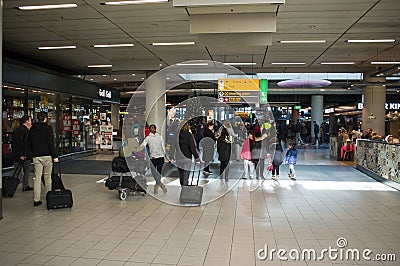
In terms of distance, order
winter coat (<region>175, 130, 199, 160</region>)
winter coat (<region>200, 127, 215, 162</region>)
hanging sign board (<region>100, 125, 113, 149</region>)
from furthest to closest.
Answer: hanging sign board (<region>100, 125, 113, 149</region>) → winter coat (<region>200, 127, 215, 162</region>) → winter coat (<region>175, 130, 199, 160</region>)

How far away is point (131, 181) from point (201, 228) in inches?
104

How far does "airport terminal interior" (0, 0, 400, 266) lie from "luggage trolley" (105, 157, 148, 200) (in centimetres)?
3

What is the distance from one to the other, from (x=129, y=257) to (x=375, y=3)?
642cm

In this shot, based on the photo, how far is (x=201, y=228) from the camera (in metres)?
5.63

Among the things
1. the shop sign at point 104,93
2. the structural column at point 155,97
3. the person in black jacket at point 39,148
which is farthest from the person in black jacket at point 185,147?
the shop sign at point 104,93

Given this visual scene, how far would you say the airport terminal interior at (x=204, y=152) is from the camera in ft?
16.0

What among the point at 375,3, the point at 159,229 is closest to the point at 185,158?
the point at 159,229

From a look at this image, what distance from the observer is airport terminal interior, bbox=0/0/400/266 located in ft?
16.0

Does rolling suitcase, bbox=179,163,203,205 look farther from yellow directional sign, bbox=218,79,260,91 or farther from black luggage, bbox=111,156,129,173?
yellow directional sign, bbox=218,79,260,91

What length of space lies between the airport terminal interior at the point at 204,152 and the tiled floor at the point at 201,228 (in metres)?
0.03

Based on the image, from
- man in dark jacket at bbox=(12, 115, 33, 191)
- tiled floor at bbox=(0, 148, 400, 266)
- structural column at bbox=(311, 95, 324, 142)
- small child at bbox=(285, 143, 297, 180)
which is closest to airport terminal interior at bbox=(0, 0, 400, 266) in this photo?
tiled floor at bbox=(0, 148, 400, 266)

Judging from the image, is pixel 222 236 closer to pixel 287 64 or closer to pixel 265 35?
pixel 265 35

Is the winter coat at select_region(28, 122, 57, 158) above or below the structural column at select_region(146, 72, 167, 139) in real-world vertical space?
below

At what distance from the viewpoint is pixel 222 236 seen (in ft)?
17.2
